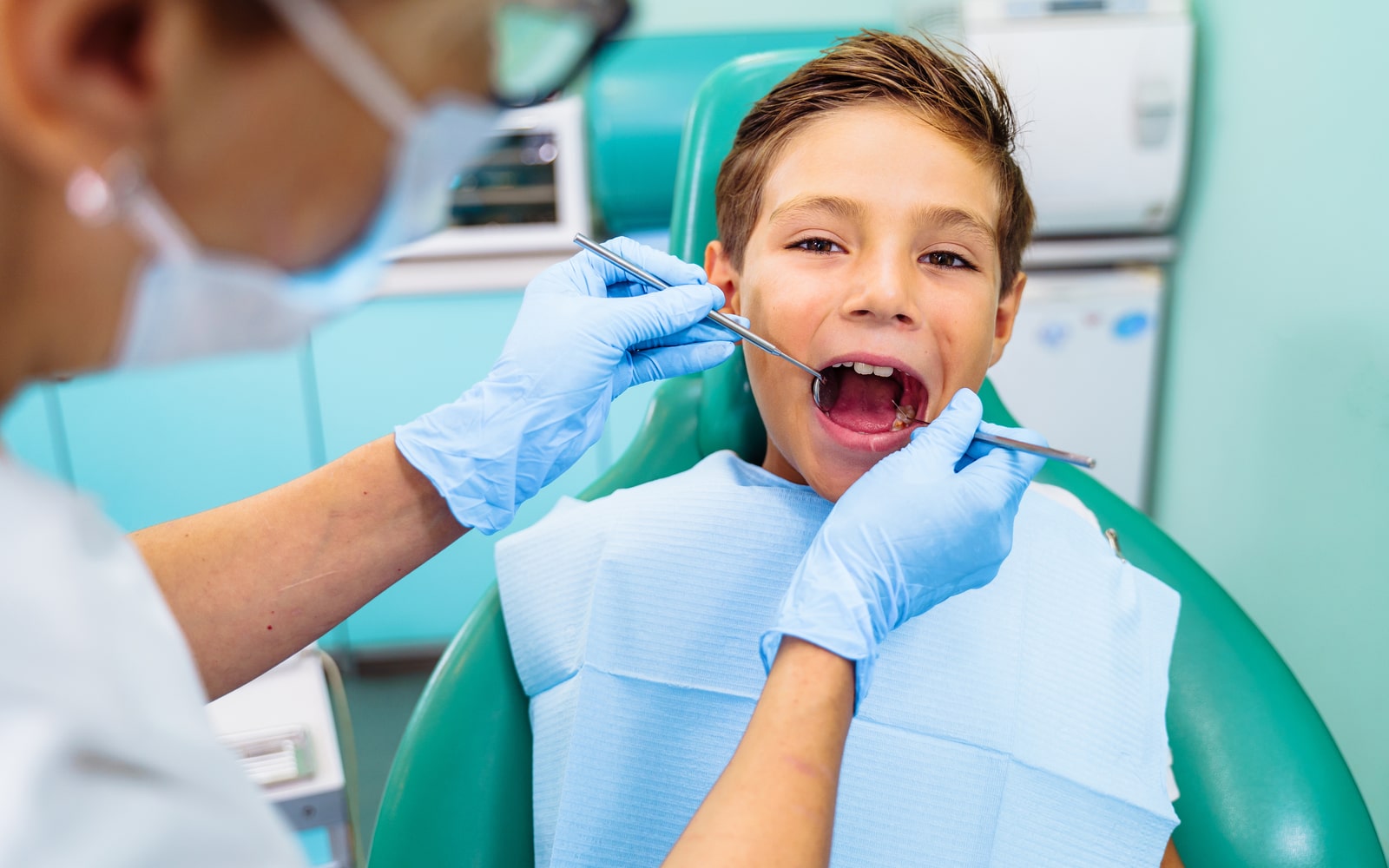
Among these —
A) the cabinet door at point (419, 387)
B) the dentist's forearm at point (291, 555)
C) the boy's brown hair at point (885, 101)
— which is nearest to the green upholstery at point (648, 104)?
the cabinet door at point (419, 387)

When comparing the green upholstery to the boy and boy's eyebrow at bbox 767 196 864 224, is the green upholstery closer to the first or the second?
the boy

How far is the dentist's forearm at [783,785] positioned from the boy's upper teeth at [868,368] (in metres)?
0.38

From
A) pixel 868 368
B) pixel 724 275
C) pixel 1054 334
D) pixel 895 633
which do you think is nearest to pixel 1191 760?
pixel 895 633

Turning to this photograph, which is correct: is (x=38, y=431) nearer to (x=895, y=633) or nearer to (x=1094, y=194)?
(x=895, y=633)

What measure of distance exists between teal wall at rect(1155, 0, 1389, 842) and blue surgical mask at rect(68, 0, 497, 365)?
1.71m

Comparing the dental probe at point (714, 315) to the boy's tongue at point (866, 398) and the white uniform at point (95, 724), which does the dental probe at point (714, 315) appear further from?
the white uniform at point (95, 724)

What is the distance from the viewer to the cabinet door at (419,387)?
2.69 m

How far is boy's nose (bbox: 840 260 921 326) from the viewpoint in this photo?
1090mm

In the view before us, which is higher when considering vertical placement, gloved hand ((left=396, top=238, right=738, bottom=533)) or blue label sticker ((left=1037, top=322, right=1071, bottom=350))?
gloved hand ((left=396, top=238, right=738, bottom=533))

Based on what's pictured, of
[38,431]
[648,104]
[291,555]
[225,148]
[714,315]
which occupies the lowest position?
[38,431]

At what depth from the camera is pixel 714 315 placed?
3.63 feet

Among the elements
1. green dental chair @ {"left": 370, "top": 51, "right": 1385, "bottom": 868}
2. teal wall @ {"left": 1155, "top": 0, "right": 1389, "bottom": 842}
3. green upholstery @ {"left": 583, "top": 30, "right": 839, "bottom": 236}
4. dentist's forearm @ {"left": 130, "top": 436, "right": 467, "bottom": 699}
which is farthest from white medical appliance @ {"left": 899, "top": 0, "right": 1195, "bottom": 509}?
dentist's forearm @ {"left": 130, "top": 436, "right": 467, "bottom": 699}

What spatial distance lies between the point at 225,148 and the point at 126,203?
6 centimetres

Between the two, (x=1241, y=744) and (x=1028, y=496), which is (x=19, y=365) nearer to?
(x=1028, y=496)
